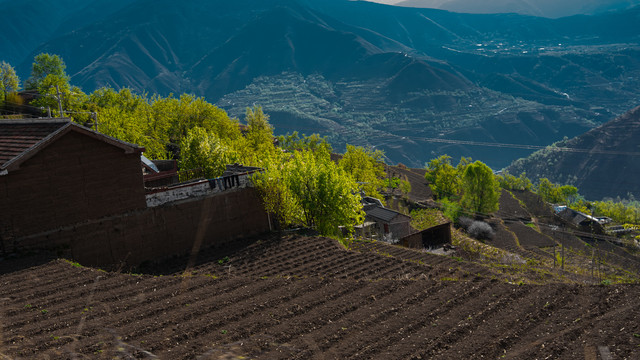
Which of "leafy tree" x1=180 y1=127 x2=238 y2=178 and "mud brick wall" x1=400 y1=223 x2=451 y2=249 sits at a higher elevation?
"leafy tree" x1=180 y1=127 x2=238 y2=178

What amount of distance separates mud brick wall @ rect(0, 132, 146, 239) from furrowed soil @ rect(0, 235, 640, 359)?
6.22ft

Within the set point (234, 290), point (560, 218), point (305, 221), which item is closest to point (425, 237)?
point (305, 221)

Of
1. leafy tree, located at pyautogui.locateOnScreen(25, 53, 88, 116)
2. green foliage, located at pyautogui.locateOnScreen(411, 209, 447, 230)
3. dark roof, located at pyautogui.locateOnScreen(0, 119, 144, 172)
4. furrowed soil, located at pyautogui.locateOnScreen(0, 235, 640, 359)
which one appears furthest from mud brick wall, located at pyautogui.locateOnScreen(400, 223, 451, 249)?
leafy tree, located at pyautogui.locateOnScreen(25, 53, 88, 116)

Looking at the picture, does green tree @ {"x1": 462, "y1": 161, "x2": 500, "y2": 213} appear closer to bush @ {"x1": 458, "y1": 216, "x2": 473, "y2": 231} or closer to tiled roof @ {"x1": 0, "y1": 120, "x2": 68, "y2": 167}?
bush @ {"x1": 458, "y1": 216, "x2": 473, "y2": 231}

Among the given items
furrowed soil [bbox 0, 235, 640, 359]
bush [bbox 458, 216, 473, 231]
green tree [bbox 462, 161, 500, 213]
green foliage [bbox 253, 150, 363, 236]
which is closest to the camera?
furrowed soil [bbox 0, 235, 640, 359]

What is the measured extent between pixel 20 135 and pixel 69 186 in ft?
9.61

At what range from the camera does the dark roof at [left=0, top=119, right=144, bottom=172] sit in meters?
15.9

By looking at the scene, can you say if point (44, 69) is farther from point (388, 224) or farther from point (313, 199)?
point (313, 199)

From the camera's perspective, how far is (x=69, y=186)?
1722 centimetres

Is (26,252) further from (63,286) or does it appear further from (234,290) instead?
(234,290)

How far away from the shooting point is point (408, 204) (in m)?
72.3

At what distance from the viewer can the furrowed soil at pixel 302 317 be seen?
10.7 metres

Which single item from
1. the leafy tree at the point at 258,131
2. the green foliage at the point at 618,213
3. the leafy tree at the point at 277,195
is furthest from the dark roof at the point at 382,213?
the green foliage at the point at 618,213

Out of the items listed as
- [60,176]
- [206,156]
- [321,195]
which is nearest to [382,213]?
[206,156]
